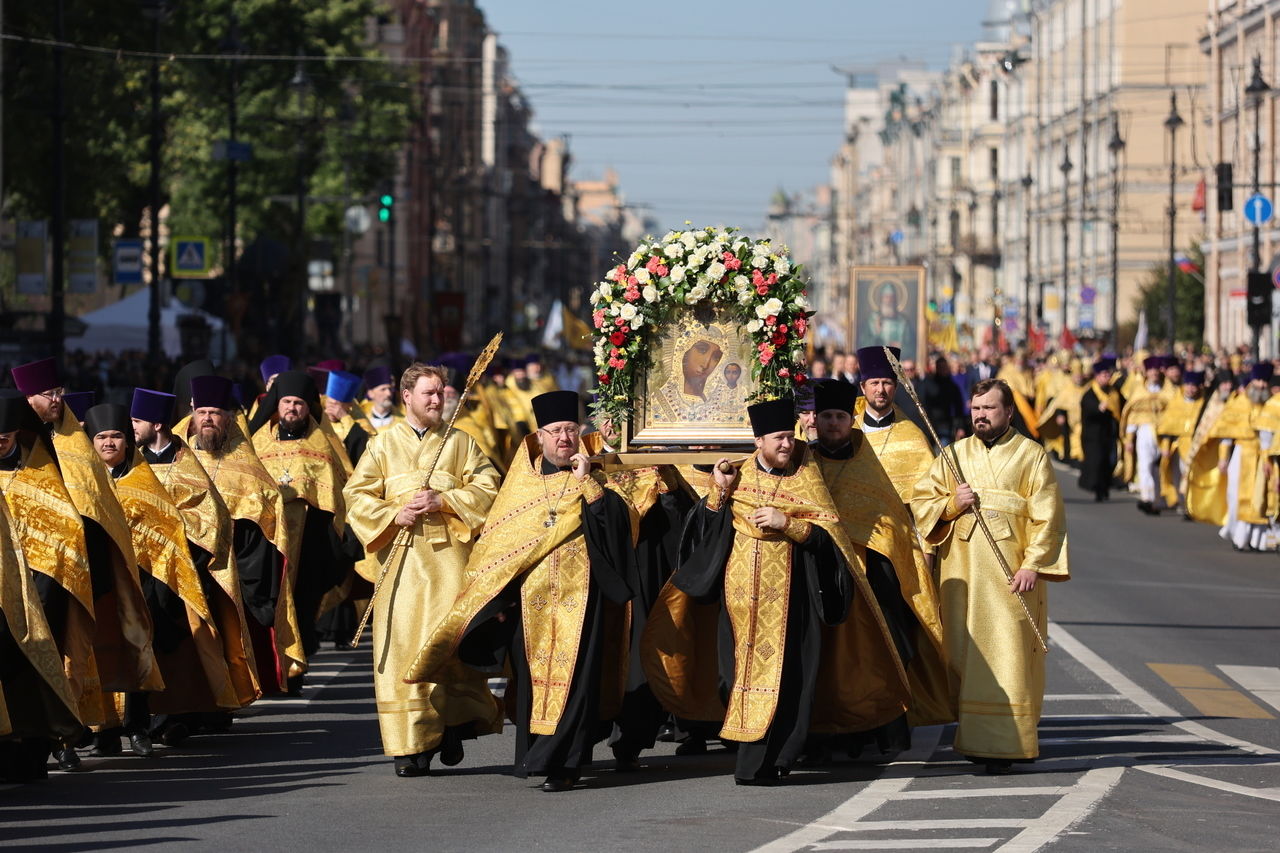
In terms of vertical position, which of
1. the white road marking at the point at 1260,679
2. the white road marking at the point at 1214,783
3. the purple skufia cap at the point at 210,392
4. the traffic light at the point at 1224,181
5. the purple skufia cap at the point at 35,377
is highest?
the traffic light at the point at 1224,181

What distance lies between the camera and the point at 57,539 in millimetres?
11414

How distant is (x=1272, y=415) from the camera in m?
24.7

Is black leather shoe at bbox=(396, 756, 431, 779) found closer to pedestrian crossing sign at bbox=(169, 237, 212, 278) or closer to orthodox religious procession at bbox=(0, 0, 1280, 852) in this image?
orthodox religious procession at bbox=(0, 0, 1280, 852)

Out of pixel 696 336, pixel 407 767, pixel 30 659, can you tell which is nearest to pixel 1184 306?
pixel 696 336

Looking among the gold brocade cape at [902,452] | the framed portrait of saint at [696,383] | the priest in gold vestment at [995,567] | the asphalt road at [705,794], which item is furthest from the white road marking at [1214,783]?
the framed portrait of saint at [696,383]

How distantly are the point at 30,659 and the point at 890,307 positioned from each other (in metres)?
30.4

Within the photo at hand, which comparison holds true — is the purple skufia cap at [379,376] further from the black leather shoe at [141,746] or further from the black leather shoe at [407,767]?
the black leather shoe at [407,767]

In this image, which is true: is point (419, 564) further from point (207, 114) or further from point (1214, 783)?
point (207, 114)

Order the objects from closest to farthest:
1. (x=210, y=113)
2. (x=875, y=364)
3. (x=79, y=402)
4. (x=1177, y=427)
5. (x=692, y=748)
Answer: (x=692, y=748) → (x=875, y=364) → (x=79, y=402) → (x=1177, y=427) → (x=210, y=113)

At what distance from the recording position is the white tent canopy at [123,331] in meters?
42.2

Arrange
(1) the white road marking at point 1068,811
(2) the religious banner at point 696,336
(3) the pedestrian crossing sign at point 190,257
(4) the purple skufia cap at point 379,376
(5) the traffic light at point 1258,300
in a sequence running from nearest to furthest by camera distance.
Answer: (1) the white road marking at point 1068,811
(2) the religious banner at point 696,336
(4) the purple skufia cap at point 379,376
(5) the traffic light at point 1258,300
(3) the pedestrian crossing sign at point 190,257

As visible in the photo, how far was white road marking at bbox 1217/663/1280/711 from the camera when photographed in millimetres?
14711

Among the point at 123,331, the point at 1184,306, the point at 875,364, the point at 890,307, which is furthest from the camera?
the point at 1184,306

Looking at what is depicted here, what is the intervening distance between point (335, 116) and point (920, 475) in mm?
51277
